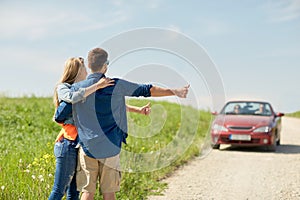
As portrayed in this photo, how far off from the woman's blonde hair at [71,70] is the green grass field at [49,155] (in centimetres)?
132

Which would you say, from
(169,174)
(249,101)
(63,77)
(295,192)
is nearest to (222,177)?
(169,174)

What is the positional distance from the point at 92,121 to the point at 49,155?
1785 millimetres

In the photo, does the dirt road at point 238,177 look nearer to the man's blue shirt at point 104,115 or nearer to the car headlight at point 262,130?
the car headlight at point 262,130

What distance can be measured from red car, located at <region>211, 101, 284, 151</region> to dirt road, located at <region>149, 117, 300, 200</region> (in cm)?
36

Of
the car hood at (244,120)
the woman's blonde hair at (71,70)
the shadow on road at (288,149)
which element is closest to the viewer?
the woman's blonde hair at (71,70)

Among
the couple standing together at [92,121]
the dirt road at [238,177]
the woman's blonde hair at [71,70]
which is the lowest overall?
the dirt road at [238,177]

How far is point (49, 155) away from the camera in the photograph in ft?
20.0

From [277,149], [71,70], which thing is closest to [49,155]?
[71,70]

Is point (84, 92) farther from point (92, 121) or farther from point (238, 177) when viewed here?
point (238, 177)

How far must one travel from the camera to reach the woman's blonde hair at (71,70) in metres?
4.84

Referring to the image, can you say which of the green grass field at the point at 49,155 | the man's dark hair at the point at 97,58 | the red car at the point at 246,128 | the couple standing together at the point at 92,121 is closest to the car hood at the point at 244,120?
the red car at the point at 246,128

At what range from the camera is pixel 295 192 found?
757 centimetres

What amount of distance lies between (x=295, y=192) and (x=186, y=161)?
3916 mm

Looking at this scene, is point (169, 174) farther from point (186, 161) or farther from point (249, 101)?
point (249, 101)
